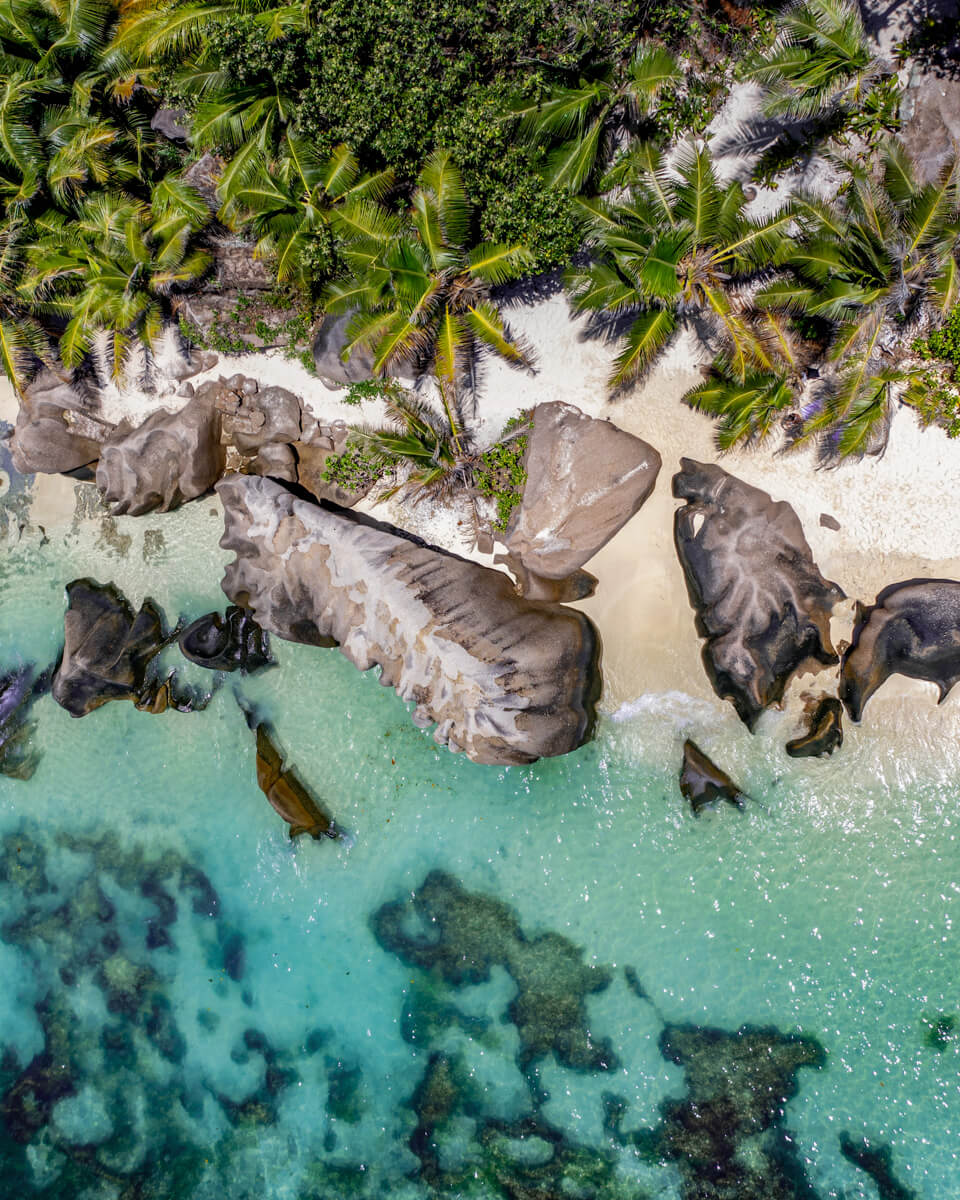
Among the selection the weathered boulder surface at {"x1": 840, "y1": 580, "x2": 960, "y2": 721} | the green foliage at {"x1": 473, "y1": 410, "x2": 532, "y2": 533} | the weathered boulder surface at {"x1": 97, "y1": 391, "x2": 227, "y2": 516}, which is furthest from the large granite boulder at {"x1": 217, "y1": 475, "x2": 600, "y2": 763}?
the weathered boulder surface at {"x1": 840, "y1": 580, "x2": 960, "y2": 721}

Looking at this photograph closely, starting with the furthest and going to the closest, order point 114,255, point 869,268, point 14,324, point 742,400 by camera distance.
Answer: point 14,324 → point 114,255 → point 742,400 → point 869,268

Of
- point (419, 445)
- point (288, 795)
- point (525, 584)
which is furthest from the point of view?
point (288, 795)

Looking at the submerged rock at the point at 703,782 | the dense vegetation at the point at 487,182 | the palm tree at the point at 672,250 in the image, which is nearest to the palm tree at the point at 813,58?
the dense vegetation at the point at 487,182

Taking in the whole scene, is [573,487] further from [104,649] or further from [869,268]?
[104,649]

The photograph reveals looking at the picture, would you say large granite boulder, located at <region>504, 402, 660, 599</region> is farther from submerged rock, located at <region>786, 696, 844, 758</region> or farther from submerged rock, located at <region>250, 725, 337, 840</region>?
submerged rock, located at <region>250, 725, 337, 840</region>

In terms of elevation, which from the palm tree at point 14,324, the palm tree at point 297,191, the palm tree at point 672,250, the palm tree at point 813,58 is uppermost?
the palm tree at point 813,58

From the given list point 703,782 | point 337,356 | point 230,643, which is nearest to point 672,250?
point 337,356

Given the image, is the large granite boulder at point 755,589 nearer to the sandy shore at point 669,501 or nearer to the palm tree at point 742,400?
the sandy shore at point 669,501

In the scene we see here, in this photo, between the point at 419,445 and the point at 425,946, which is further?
the point at 425,946
